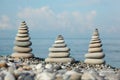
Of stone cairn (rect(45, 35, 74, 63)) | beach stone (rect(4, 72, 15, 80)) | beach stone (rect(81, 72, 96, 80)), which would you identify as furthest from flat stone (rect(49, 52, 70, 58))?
beach stone (rect(4, 72, 15, 80))

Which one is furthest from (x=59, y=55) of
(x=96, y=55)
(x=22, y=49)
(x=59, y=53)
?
(x=22, y=49)

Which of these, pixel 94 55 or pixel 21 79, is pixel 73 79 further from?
pixel 94 55

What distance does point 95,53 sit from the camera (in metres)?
24.5

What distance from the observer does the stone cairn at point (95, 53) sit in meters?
24.3

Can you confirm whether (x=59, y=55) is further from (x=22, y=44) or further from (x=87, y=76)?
(x=87, y=76)

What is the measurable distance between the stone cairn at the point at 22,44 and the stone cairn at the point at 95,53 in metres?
3.58

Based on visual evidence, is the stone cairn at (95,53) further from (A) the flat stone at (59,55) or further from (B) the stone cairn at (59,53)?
(A) the flat stone at (59,55)

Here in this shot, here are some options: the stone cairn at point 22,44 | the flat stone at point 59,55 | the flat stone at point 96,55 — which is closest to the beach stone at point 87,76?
the flat stone at point 59,55

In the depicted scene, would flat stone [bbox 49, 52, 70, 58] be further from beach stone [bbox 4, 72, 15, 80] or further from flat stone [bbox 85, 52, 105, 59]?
beach stone [bbox 4, 72, 15, 80]

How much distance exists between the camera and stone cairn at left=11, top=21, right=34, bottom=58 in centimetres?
2517

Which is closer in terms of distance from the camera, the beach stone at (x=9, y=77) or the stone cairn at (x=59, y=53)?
the beach stone at (x=9, y=77)

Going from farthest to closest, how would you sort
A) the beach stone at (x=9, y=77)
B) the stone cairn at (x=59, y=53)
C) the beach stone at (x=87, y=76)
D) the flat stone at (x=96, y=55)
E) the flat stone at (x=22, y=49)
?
the flat stone at (x=22, y=49) < the flat stone at (x=96, y=55) < the stone cairn at (x=59, y=53) < the beach stone at (x=87, y=76) < the beach stone at (x=9, y=77)

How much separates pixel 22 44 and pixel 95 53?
4.45m

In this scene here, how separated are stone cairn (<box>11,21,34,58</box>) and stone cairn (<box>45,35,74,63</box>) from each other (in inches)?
73.6
